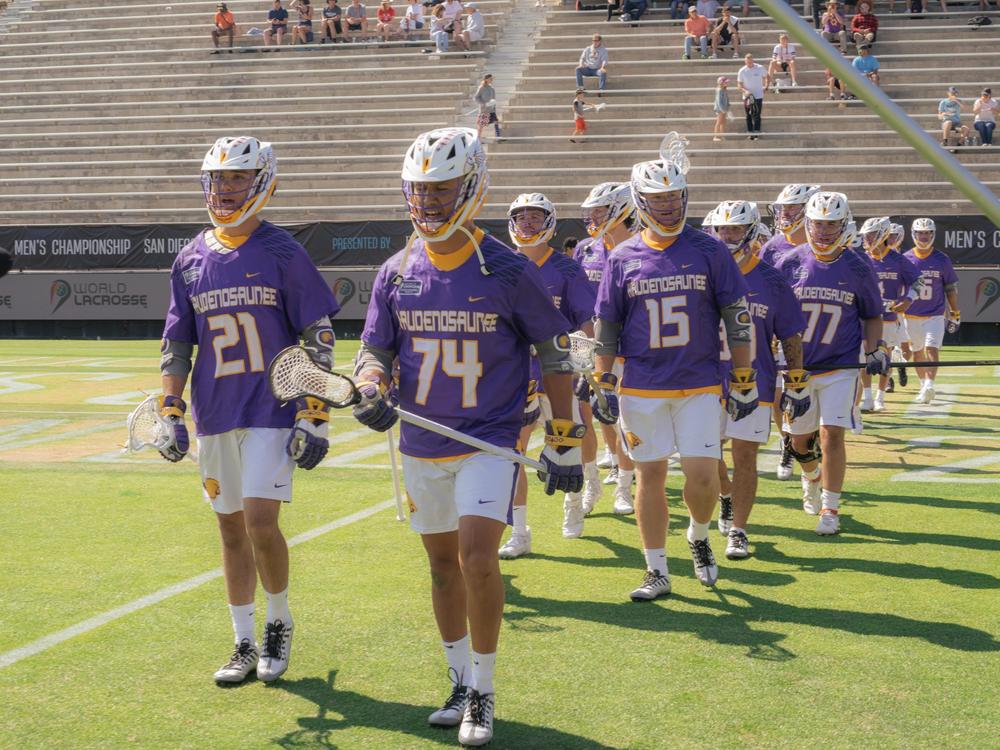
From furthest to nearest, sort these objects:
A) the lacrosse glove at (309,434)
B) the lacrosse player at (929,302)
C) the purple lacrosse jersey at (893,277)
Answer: the lacrosse player at (929,302), the purple lacrosse jersey at (893,277), the lacrosse glove at (309,434)

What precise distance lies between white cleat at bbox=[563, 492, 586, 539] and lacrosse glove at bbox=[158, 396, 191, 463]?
3.63m

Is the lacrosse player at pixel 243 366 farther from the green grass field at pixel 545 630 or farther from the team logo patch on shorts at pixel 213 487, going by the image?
the green grass field at pixel 545 630

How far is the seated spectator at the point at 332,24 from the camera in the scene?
1368 inches

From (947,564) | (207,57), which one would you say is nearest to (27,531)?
(947,564)

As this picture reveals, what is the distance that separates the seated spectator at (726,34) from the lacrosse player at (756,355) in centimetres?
2394

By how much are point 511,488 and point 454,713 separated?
0.95 meters

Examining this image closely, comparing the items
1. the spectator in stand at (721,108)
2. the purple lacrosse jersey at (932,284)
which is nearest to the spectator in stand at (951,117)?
the spectator in stand at (721,108)

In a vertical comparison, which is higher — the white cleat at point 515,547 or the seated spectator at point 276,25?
the seated spectator at point 276,25

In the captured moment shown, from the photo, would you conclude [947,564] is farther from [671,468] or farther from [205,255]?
[205,255]

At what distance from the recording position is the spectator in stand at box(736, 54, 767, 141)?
2867cm

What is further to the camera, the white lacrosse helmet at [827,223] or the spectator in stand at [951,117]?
the spectator in stand at [951,117]

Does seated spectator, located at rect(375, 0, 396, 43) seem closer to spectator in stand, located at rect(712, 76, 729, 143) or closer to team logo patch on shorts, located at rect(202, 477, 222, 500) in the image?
spectator in stand, located at rect(712, 76, 729, 143)

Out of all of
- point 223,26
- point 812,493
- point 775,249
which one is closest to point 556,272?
point 775,249

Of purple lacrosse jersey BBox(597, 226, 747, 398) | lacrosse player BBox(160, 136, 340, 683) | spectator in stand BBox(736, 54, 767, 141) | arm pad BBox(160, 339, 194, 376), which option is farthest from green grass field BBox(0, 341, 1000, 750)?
spectator in stand BBox(736, 54, 767, 141)
